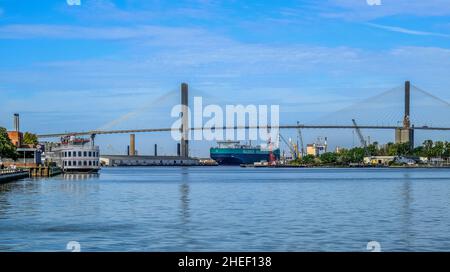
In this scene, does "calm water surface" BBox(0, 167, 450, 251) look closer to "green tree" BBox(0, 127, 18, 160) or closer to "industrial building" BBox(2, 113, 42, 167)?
"green tree" BBox(0, 127, 18, 160)

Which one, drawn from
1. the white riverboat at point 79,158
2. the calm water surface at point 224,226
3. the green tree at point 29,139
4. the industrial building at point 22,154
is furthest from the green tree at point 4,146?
the calm water surface at point 224,226

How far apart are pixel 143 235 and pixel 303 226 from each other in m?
5.35

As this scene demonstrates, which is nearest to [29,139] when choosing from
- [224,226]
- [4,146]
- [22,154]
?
[22,154]

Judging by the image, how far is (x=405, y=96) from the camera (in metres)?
142

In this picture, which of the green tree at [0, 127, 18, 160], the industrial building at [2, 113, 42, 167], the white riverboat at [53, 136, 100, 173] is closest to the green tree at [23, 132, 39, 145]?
the industrial building at [2, 113, 42, 167]

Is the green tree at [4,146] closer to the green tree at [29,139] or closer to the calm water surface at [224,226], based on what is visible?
the green tree at [29,139]

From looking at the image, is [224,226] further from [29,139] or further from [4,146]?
[29,139]

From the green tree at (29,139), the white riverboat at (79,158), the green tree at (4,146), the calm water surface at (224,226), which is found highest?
the green tree at (29,139)

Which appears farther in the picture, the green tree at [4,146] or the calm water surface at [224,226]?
the green tree at [4,146]

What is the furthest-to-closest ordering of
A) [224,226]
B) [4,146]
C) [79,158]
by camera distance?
[79,158] < [4,146] < [224,226]

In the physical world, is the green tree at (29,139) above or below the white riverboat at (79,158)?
above
